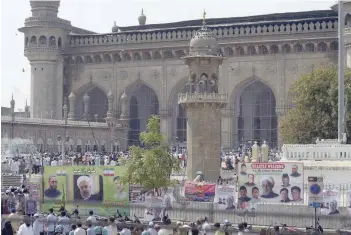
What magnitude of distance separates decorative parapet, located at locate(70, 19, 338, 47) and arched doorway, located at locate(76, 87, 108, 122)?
269cm

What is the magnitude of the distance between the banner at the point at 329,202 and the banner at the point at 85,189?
3.47 metres

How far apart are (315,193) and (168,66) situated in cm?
2434

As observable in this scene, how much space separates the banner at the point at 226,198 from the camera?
13.5 meters

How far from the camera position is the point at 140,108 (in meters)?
38.7

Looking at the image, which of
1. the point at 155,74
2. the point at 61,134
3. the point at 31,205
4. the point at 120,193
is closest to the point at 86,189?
the point at 120,193

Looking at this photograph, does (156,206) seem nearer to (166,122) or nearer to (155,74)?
(166,122)

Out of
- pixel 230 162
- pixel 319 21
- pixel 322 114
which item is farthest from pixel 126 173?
pixel 319 21

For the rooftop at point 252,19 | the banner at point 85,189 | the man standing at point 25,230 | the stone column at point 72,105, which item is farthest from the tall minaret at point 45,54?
the man standing at point 25,230

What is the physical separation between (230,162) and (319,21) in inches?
489

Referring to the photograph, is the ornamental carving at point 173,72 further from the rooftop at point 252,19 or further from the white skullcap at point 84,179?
the white skullcap at point 84,179

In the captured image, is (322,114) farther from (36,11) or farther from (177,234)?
(36,11)

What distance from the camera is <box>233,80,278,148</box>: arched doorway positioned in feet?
115

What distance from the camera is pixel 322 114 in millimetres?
25609

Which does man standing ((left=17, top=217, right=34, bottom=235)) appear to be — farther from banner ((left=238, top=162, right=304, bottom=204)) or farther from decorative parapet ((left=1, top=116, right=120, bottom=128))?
decorative parapet ((left=1, top=116, right=120, bottom=128))
